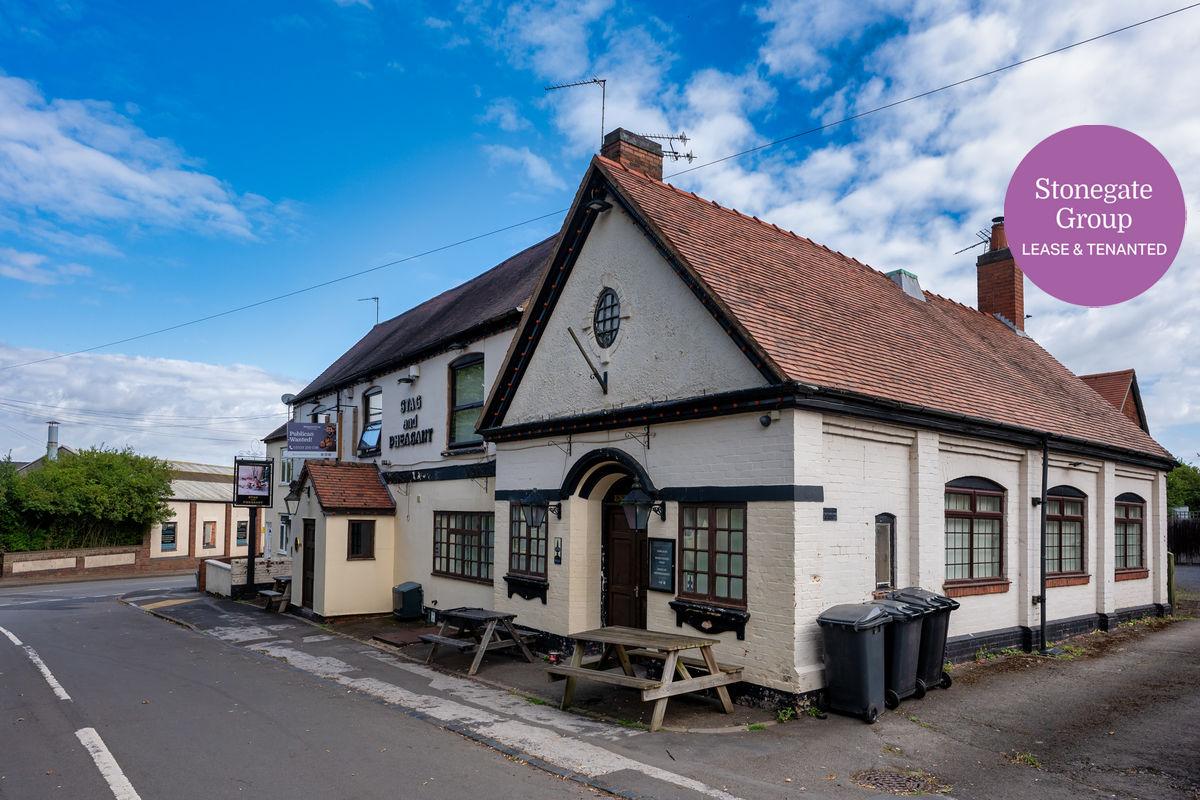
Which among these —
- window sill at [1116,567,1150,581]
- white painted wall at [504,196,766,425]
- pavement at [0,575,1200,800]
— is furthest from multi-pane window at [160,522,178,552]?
window sill at [1116,567,1150,581]

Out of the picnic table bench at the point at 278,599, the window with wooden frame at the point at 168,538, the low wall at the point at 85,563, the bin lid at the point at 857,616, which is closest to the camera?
the bin lid at the point at 857,616

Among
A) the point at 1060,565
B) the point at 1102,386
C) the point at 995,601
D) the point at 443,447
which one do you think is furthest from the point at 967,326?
the point at 443,447

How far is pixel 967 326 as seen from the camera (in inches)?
704

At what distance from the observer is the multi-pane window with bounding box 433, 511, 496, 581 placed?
52.1 ft

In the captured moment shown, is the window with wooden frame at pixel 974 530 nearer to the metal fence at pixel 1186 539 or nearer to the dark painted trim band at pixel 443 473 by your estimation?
the dark painted trim band at pixel 443 473

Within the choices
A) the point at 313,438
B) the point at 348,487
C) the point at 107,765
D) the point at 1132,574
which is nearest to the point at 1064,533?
the point at 1132,574

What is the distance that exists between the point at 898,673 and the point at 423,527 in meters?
11.3

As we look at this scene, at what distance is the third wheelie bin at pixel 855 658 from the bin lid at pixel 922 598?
0.96 m

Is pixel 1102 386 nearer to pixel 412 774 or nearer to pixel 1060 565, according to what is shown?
pixel 1060 565

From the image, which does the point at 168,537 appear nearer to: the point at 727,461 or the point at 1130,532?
the point at 727,461

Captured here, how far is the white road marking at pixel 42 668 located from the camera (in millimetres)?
10750

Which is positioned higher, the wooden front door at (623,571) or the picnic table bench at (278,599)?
the wooden front door at (623,571)

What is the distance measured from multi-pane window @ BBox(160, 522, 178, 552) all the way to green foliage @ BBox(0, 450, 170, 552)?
2.51 meters

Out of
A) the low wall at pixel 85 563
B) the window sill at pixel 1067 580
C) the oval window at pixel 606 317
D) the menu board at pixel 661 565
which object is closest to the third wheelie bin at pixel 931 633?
the menu board at pixel 661 565
